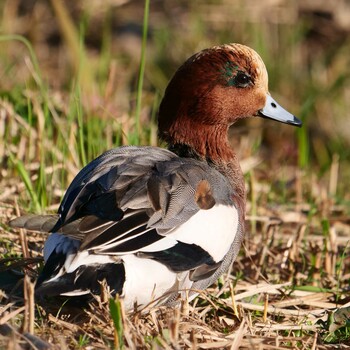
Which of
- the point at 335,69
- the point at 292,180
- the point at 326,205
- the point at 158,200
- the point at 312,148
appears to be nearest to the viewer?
the point at 158,200

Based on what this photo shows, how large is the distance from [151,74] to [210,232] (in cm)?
451

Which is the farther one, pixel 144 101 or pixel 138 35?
pixel 138 35

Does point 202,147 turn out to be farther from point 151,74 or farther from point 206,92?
point 151,74

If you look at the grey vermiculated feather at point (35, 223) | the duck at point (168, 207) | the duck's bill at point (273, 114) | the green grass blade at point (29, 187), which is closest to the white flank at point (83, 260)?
the duck at point (168, 207)

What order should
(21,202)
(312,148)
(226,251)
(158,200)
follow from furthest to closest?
(312,148)
(21,202)
(226,251)
(158,200)

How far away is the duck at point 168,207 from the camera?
139 inches

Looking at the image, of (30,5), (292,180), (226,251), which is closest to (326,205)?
(292,180)

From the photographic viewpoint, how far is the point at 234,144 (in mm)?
7500

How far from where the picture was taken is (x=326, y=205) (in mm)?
5754

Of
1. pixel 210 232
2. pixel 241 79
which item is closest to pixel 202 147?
pixel 241 79

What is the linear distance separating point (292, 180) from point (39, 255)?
97.5 inches

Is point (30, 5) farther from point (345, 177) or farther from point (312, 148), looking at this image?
point (345, 177)

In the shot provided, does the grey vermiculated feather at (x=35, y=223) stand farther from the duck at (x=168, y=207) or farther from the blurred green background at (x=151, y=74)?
the blurred green background at (x=151, y=74)

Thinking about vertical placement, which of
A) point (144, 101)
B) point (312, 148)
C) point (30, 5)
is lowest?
point (312, 148)
